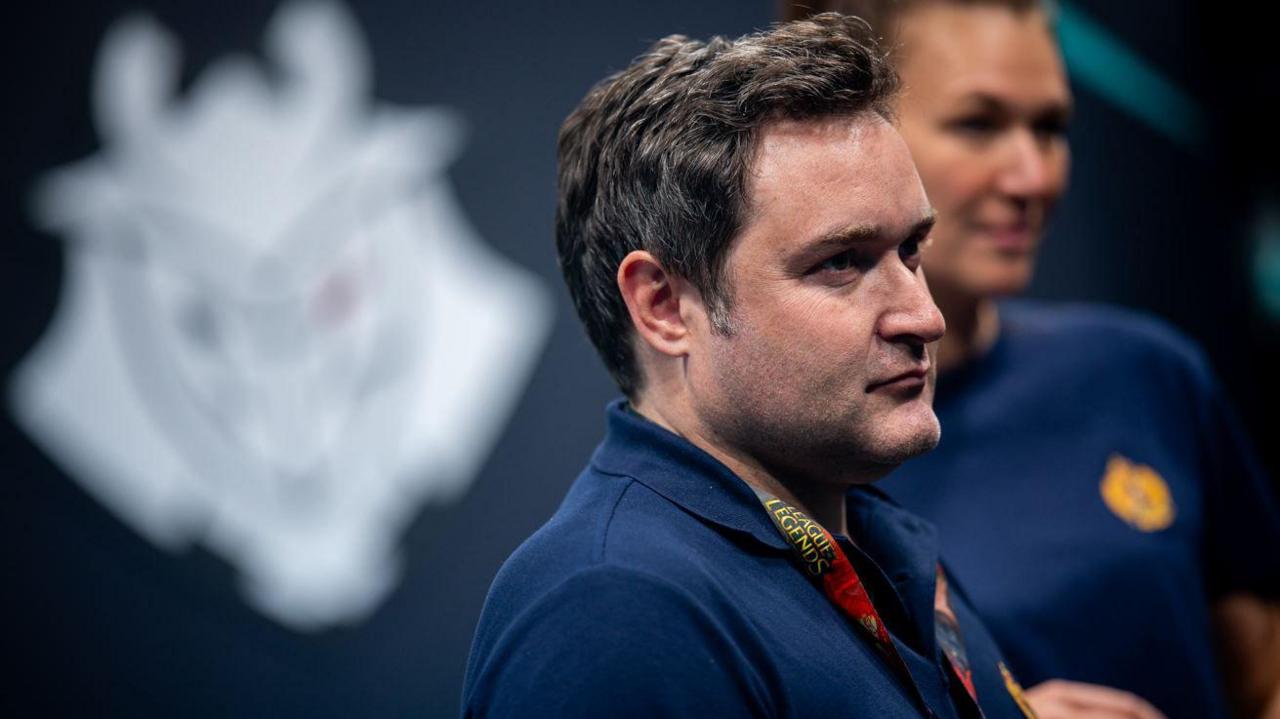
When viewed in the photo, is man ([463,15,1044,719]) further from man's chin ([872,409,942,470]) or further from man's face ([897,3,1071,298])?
man's face ([897,3,1071,298])

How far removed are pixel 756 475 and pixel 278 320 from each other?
1.71m

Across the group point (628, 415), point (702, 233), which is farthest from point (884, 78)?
point (628, 415)

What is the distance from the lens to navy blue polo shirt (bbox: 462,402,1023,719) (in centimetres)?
94

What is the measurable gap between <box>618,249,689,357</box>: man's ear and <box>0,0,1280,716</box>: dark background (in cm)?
107

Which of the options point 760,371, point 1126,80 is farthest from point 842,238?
point 1126,80

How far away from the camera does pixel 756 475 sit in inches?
46.8

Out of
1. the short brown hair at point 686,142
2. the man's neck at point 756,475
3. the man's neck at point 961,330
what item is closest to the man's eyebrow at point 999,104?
the man's neck at point 961,330

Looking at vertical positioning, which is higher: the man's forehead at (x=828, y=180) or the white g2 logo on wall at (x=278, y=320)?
the man's forehead at (x=828, y=180)

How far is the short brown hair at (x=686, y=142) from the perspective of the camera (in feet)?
3.73

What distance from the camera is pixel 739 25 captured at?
290 centimetres

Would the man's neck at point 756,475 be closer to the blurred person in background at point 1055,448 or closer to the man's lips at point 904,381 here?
the man's lips at point 904,381

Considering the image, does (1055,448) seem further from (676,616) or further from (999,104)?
(676,616)

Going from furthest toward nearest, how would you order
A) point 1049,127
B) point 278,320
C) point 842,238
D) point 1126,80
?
1. point 1126,80
2. point 278,320
3. point 1049,127
4. point 842,238

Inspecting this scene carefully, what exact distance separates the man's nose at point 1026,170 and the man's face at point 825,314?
66 centimetres
